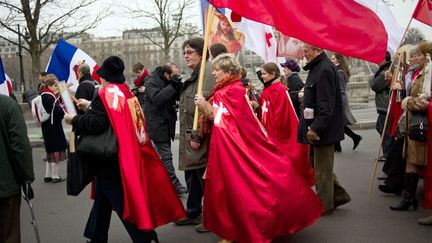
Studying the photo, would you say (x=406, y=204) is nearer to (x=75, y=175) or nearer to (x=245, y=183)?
(x=245, y=183)

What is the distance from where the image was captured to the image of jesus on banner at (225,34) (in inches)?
271

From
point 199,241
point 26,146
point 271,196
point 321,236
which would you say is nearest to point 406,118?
point 321,236

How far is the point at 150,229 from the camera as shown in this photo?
178 inches

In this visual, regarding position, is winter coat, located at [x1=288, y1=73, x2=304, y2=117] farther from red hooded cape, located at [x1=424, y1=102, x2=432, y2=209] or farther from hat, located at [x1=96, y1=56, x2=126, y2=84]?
hat, located at [x1=96, y1=56, x2=126, y2=84]

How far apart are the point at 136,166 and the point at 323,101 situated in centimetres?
222

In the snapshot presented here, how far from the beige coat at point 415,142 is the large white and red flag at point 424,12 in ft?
2.00

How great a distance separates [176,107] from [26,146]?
10.2ft

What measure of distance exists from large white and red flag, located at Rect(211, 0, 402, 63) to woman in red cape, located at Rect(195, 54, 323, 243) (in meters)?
0.76

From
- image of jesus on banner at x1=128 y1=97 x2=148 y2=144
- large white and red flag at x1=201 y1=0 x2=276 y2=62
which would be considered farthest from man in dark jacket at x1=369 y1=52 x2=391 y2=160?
image of jesus on banner at x1=128 y1=97 x2=148 y2=144

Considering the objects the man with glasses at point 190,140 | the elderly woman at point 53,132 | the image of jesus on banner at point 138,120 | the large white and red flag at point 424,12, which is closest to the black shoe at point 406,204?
the large white and red flag at point 424,12

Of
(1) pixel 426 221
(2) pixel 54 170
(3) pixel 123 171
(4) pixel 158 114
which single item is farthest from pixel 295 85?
(3) pixel 123 171

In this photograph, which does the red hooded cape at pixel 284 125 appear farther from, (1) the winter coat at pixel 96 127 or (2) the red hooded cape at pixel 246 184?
(1) the winter coat at pixel 96 127

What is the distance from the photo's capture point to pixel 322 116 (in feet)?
18.1

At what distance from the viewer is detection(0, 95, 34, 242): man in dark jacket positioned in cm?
416
